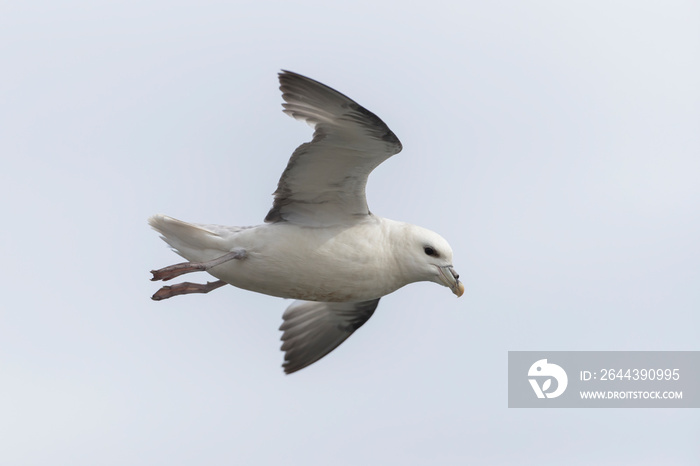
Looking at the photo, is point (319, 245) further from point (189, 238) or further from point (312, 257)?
point (189, 238)

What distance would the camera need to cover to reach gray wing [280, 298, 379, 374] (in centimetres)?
1273

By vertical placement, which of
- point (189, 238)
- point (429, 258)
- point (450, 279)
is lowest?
point (450, 279)

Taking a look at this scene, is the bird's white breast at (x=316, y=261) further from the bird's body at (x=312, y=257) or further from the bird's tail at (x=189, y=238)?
the bird's tail at (x=189, y=238)

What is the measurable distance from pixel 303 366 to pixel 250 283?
2393mm

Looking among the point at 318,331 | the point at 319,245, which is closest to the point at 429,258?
the point at 319,245

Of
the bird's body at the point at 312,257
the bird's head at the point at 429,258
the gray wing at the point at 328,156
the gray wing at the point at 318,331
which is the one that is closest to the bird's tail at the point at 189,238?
the bird's body at the point at 312,257

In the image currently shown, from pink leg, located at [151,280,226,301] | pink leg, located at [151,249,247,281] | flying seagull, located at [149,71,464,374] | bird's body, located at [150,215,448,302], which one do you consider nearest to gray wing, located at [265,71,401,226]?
flying seagull, located at [149,71,464,374]

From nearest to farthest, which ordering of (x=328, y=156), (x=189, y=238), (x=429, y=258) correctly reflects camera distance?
(x=328, y=156) < (x=429, y=258) < (x=189, y=238)

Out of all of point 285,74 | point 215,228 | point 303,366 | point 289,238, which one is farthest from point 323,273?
point 303,366

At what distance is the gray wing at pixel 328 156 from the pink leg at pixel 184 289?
1010 mm

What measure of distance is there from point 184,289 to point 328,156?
2.02m

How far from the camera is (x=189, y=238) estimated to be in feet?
35.4

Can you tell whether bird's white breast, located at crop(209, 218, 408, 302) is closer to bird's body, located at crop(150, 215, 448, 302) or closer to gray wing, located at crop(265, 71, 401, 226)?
bird's body, located at crop(150, 215, 448, 302)

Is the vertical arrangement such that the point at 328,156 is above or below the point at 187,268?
above
